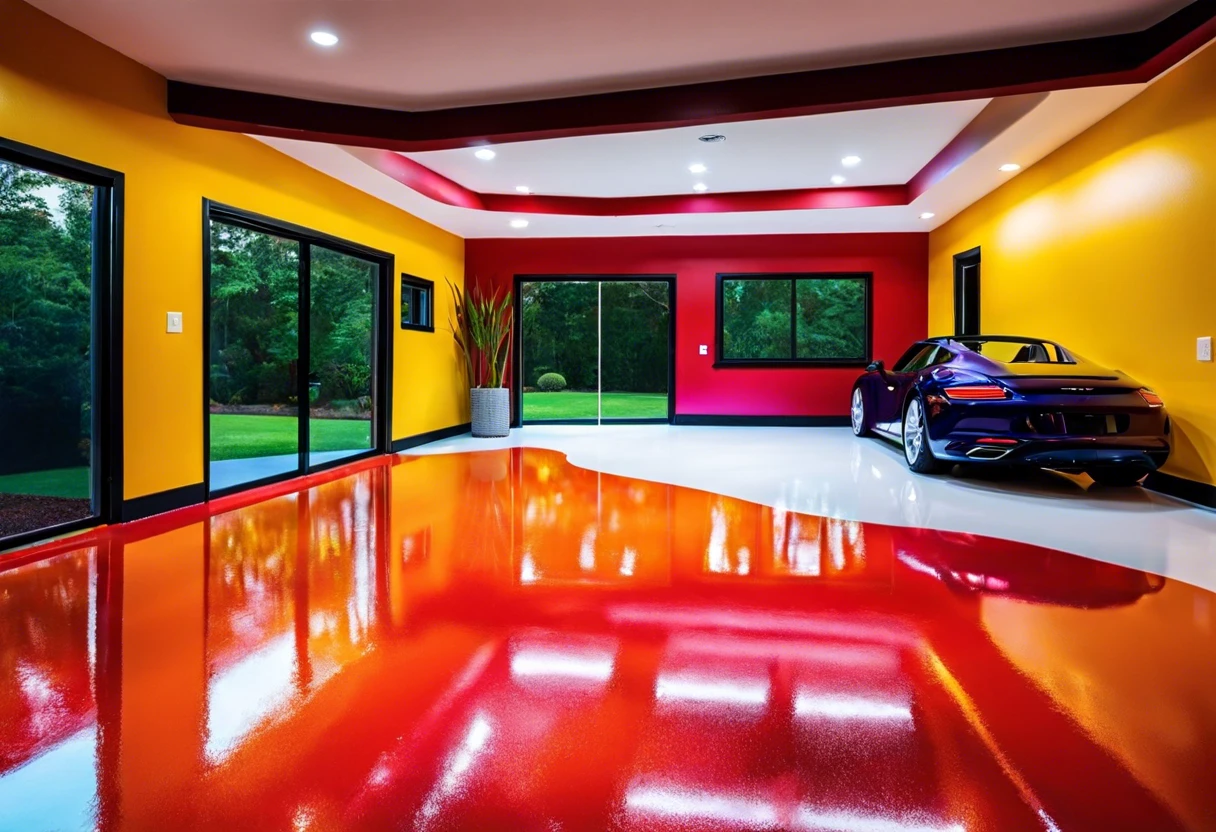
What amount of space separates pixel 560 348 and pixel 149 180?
6277 millimetres

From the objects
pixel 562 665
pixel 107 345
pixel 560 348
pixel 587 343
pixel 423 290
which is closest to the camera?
pixel 562 665

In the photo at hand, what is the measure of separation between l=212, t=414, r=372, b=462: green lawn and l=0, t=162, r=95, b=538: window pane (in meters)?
1.08

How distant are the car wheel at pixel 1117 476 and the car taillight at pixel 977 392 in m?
0.82

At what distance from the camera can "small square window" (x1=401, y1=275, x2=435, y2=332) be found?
7445mm

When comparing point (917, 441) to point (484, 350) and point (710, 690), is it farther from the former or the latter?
point (484, 350)

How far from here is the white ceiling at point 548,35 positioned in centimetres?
344

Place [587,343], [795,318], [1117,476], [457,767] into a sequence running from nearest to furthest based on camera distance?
[457,767] < [1117,476] < [795,318] < [587,343]

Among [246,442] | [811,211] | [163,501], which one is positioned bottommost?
[163,501]

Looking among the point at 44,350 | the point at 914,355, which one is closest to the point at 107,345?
the point at 44,350

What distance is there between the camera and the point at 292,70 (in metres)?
4.16

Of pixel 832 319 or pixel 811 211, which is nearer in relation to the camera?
pixel 811 211

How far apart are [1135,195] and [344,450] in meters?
6.27

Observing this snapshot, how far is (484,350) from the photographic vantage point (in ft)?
28.2

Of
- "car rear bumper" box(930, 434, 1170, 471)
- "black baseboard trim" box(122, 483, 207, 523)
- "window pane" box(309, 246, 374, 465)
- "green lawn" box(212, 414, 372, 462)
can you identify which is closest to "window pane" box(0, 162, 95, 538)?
"black baseboard trim" box(122, 483, 207, 523)
